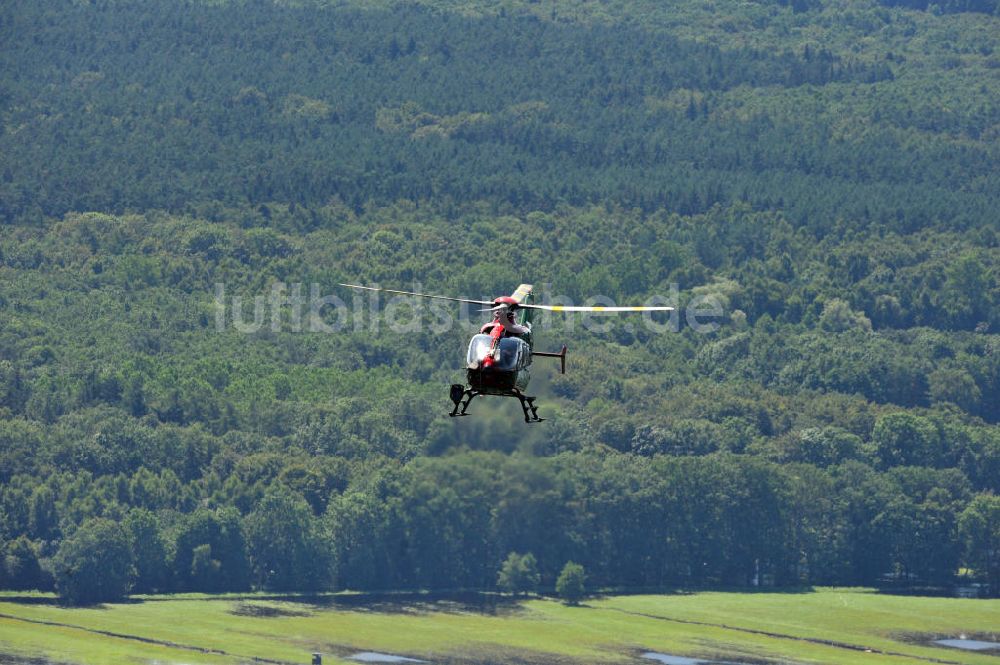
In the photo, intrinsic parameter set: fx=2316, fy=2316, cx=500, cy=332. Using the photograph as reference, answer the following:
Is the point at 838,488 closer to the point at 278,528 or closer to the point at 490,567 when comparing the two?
the point at 490,567

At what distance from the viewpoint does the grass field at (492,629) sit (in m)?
139

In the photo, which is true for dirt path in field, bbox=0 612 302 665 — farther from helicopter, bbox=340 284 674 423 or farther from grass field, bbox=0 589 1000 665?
helicopter, bbox=340 284 674 423

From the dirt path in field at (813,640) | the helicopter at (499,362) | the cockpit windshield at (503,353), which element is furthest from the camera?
the dirt path in field at (813,640)

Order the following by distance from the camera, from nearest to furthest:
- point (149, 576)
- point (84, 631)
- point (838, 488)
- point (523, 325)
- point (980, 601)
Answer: point (523, 325)
point (84, 631)
point (149, 576)
point (980, 601)
point (838, 488)

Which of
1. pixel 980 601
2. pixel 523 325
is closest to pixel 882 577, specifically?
pixel 980 601

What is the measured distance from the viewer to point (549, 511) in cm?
16112

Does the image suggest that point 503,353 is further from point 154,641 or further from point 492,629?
point 492,629

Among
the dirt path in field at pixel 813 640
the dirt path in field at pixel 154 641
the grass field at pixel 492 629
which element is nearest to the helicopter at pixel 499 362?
the grass field at pixel 492 629

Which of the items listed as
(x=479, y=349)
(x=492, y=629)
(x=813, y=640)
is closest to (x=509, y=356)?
(x=479, y=349)

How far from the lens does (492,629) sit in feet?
486

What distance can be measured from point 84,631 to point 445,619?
23503 millimetres

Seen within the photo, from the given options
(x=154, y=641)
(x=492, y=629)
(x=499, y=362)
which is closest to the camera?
(x=499, y=362)

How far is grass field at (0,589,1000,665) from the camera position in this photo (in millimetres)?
139000

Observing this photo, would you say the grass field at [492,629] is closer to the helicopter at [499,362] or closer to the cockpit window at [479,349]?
the helicopter at [499,362]
